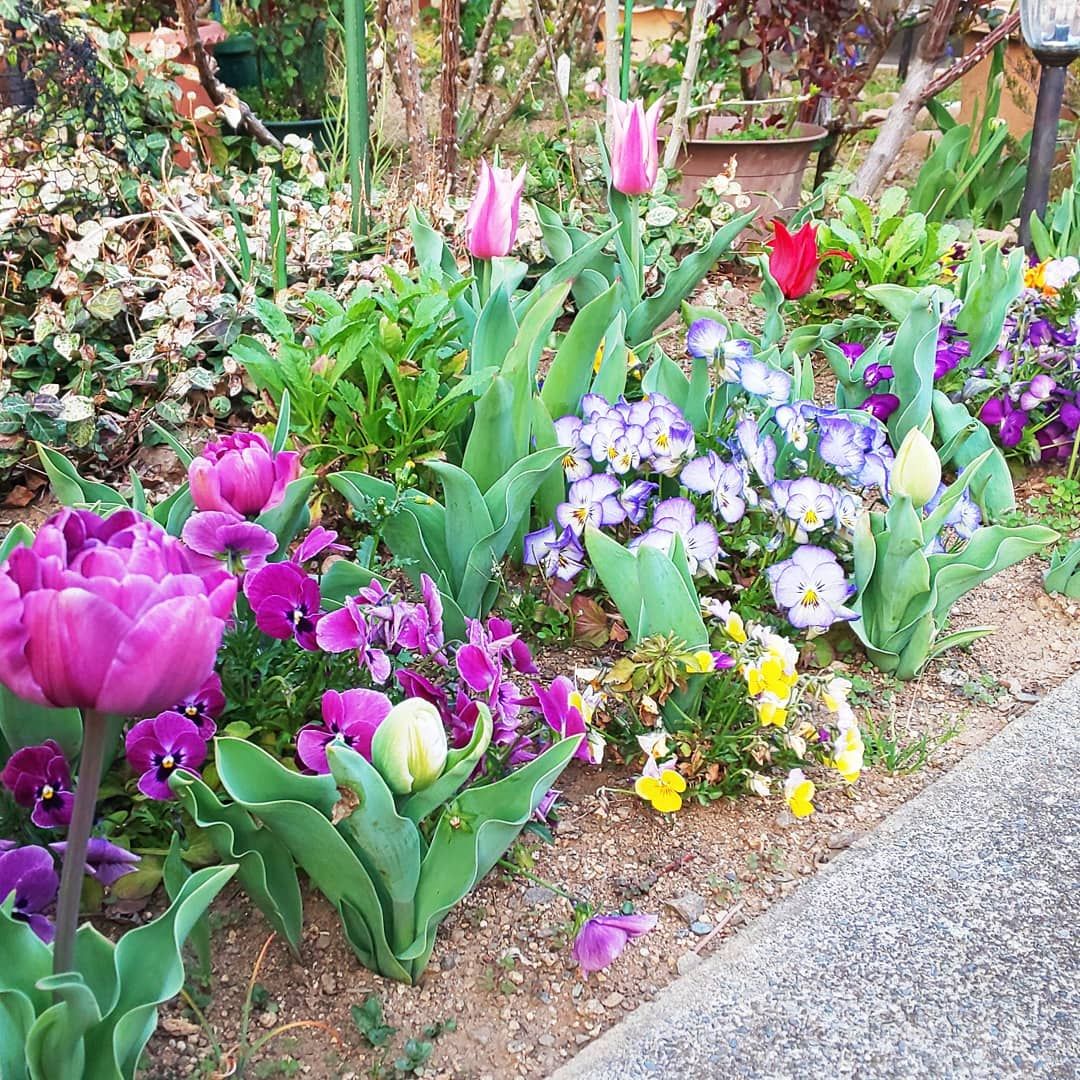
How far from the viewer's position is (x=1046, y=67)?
10.3ft

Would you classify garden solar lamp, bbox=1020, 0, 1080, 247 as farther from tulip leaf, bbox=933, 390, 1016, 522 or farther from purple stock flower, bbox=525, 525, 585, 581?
purple stock flower, bbox=525, 525, 585, 581

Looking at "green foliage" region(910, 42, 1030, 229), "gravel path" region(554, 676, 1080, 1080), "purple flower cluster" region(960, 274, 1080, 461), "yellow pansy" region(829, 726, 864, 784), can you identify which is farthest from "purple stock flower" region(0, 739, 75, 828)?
"green foliage" region(910, 42, 1030, 229)

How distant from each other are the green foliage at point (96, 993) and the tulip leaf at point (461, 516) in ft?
2.36

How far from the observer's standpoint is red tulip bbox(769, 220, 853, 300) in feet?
6.84

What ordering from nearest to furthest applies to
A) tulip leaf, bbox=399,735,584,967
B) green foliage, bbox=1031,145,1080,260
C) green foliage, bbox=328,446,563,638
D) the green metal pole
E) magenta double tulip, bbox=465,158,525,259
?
1. tulip leaf, bbox=399,735,584,967
2. green foliage, bbox=328,446,563,638
3. magenta double tulip, bbox=465,158,525,259
4. the green metal pole
5. green foliage, bbox=1031,145,1080,260

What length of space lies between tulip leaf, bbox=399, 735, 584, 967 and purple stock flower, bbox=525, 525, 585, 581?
0.65 meters

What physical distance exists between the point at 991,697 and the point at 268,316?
1368mm

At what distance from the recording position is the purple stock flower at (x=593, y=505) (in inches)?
69.0

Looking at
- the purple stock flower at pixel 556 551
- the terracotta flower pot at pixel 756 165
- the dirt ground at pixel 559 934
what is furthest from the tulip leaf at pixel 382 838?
the terracotta flower pot at pixel 756 165

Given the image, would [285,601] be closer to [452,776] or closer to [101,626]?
[452,776]

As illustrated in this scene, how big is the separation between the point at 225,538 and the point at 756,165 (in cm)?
306

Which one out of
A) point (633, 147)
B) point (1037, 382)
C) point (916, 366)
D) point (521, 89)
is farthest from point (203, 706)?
point (521, 89)

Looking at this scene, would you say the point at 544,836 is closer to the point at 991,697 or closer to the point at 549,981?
the point at 549,981

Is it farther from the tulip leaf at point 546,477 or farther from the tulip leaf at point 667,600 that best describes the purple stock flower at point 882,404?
the tulip leaf at point 667,600
